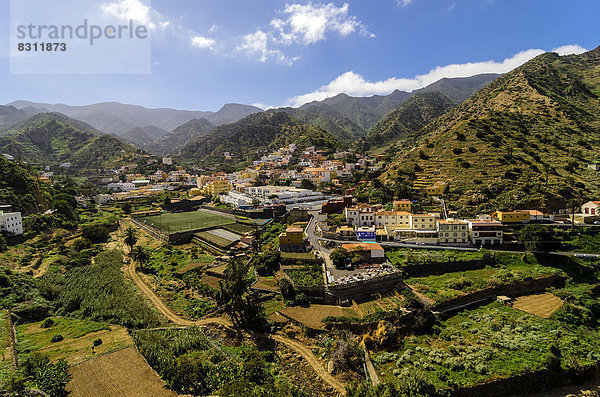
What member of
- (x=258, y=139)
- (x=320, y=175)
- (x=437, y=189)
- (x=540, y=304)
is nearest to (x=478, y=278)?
(x=540, y=304)

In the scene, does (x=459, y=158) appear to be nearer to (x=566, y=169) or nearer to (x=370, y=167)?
(x=566, y=169)

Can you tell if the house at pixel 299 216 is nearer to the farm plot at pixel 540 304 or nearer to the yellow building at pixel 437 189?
the yellow building at pixel 437 189

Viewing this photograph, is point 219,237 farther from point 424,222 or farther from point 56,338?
point 424,222

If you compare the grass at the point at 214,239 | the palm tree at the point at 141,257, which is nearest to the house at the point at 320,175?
the grass at the point at 214,239

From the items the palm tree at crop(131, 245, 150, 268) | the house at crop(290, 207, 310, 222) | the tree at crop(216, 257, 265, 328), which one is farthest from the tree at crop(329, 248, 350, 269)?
the palm tree at crop(131, 245, 150, 268)

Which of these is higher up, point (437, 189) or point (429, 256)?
point (437, 189)

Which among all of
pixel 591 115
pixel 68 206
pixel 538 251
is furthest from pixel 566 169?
pixel 68 206
